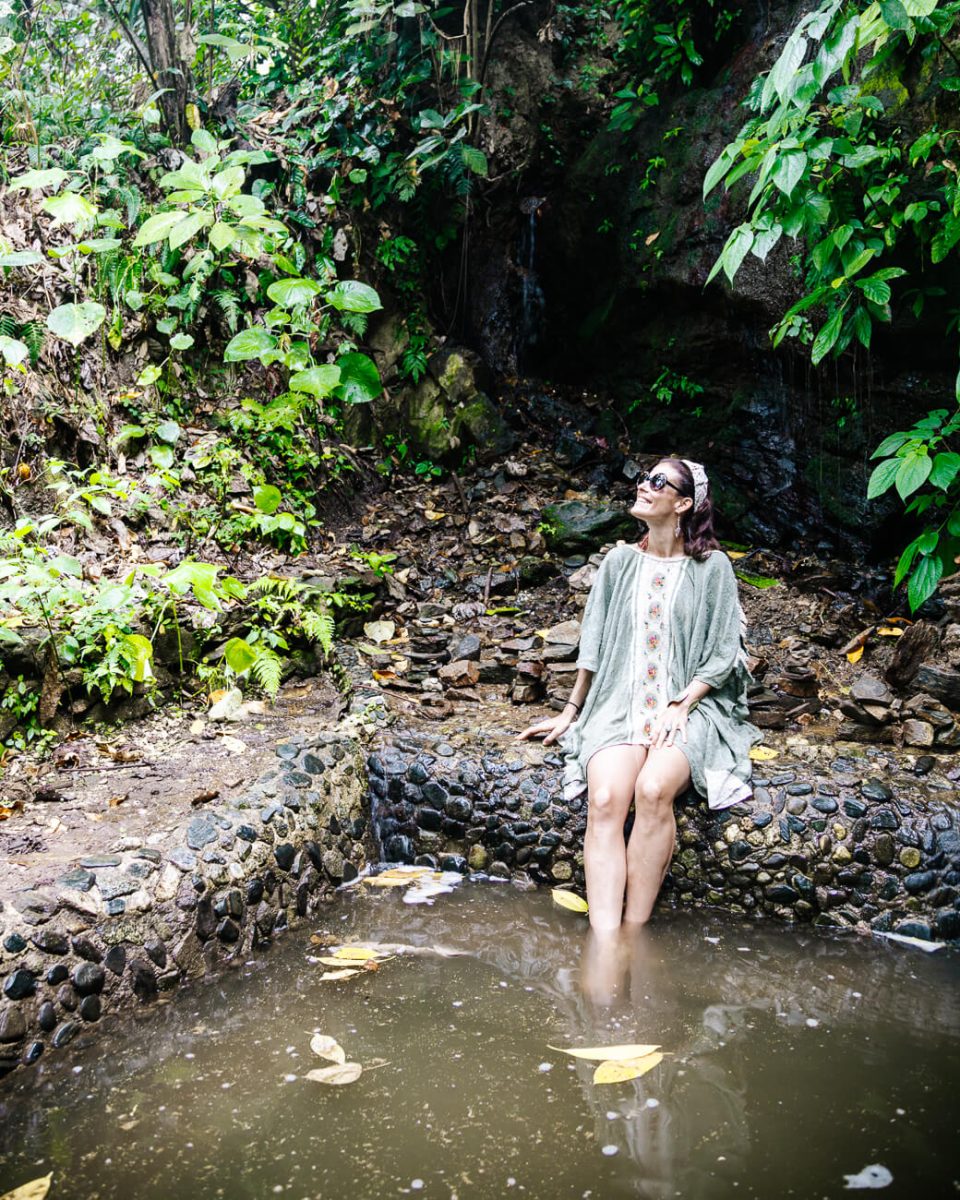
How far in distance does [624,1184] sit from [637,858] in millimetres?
1403

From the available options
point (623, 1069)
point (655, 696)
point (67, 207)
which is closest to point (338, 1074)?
point (623, 1069)

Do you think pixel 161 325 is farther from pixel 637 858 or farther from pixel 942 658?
pixel 942 658

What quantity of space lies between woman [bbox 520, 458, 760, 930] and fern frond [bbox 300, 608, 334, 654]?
1463 mm

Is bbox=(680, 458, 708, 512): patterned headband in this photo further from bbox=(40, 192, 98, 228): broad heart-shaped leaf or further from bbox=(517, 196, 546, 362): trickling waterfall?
bbox=(517, 196, 546, 362): trickling waterfall

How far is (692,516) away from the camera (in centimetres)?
376

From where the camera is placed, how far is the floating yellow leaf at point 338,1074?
2.50 meters

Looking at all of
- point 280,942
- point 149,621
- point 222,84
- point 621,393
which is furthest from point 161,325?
point 280,942

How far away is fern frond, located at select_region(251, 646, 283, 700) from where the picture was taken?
4457 mm

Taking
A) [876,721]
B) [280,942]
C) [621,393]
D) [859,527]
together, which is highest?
[621,393]

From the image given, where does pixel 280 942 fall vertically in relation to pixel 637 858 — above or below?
below

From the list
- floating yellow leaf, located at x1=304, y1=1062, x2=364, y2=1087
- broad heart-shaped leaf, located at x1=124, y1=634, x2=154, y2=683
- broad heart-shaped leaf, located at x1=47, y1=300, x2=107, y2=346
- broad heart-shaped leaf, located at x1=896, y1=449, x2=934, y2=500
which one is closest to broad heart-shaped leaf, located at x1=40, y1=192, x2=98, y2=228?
broad heart-shaped leaf, located at x1=47, y1=300, x2=107, y2=346

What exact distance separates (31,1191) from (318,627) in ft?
9.78

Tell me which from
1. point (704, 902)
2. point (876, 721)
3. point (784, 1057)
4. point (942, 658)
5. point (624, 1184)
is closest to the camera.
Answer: point (624, 1184)

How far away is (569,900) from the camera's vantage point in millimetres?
3623
